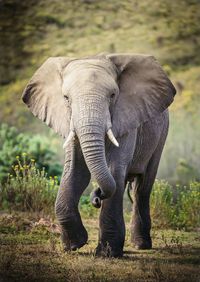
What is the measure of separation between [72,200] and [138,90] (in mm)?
1100

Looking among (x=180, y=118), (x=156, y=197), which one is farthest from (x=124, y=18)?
(x=156, y=197)

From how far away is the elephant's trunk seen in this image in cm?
649

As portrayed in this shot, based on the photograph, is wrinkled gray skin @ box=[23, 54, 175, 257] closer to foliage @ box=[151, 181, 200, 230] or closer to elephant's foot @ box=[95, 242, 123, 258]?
elephant's foot @ box=[95, 242, 123, 258]

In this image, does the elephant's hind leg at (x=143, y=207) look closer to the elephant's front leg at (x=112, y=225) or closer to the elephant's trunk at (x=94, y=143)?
the elephant's front leg at (x=112, y=225)

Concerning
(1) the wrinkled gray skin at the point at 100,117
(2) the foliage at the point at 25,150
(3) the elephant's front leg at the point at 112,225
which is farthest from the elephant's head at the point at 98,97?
(2) the foliage at the point at 25,150

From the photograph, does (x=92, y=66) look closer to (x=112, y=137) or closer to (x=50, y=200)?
(x=112, y=137)

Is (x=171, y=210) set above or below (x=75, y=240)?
below

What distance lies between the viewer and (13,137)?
456 inches

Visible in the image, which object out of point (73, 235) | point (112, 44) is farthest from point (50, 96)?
point (112, 44)

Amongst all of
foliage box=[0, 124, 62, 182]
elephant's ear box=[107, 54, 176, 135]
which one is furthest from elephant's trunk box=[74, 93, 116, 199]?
foliage box=[0, 124, 62, 182]

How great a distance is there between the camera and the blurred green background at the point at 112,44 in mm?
13219

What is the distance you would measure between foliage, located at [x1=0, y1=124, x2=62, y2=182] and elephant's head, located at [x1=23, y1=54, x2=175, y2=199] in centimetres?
357

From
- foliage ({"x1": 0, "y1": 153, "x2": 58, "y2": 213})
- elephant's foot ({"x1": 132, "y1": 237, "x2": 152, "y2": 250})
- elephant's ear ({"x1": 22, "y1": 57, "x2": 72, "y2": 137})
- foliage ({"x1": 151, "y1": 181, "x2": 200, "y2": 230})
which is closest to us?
elephant's ear ({"x1": 22, "y1": 57, "x2": 72, "y2": 137})

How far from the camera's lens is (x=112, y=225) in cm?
695
